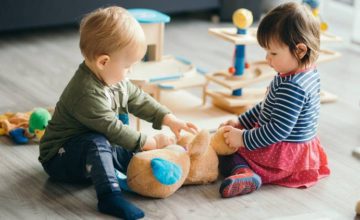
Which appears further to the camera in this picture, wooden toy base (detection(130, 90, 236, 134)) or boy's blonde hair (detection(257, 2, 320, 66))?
wooden toy base (detection(130, 90, 236, 134))

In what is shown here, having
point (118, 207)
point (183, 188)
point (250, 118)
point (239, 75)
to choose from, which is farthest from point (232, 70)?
point (118, 207)

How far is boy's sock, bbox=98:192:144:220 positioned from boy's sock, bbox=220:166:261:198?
228mm

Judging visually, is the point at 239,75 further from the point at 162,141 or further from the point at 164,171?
the point at 164,171

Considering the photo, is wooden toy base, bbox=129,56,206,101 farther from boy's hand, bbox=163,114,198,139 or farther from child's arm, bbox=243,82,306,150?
child's arm, bbox=243,82,306,150

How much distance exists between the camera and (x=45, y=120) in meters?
1.85

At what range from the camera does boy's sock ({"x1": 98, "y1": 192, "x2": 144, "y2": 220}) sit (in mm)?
1462

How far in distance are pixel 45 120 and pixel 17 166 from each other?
0.18 metres

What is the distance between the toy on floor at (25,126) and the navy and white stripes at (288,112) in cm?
58

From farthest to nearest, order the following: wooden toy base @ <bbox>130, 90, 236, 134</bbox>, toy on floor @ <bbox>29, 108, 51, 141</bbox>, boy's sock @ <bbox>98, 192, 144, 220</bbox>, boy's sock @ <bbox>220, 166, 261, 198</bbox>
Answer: wooden toy base @ <bbox>130, 90, 236, 134</bbox> < toy on floor @ <bbox>29, 108, 51, 141</bbox> < boy's sock @ <bbox>220, 166, 261, 198</bbox> < boy's sock @ <bbox>98, 192, 144, 220</bbox>

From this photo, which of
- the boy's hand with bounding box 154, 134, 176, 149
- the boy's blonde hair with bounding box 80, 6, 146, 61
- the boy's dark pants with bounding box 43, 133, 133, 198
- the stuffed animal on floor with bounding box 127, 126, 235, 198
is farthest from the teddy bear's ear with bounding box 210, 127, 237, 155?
the boy's blonde hair with bounding box 80, 6, 146, 61

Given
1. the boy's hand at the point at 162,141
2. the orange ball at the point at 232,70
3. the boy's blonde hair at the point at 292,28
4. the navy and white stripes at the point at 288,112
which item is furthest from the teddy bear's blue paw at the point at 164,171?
the orange ball at the point at 232,70

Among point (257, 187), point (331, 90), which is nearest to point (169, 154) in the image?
point (257, 187)

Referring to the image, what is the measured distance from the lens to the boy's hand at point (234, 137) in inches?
65.7

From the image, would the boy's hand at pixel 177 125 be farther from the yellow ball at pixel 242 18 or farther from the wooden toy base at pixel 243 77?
the yellow ball at pixel 242 18
